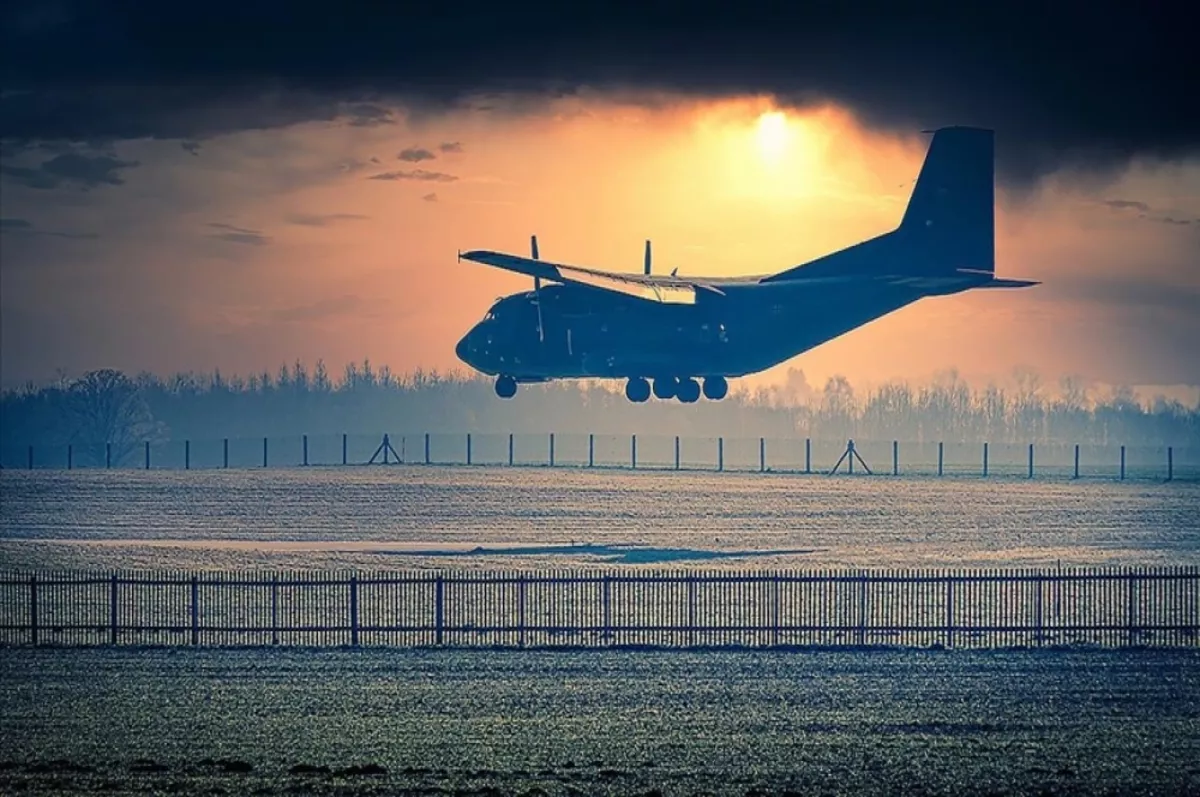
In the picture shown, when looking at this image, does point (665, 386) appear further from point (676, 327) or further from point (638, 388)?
point (676, 327)

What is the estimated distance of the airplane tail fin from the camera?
8144cm

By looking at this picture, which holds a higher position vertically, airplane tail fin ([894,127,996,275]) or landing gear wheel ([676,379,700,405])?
airplane tail fin ([894,127,996,275])

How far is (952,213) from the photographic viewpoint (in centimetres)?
8162

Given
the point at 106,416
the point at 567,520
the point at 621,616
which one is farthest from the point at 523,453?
the point at 621,616

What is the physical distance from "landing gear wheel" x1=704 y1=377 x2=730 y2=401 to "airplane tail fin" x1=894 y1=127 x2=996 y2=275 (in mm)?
8874

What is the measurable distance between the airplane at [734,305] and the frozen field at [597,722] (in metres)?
27.6

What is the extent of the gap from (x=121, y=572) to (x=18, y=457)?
107m

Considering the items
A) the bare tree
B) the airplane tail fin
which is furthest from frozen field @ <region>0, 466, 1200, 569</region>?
the bare tree

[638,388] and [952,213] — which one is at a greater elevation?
[952,213]

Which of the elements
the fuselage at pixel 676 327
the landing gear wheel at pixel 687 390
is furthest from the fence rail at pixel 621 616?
the landing gear wheel at pixel 687 390

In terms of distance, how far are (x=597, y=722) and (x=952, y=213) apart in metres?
46.8

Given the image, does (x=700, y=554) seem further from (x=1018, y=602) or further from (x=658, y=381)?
(x=1018, y=602)

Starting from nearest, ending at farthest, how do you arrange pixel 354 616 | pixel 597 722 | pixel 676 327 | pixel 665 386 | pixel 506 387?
pixel 597 722
pixel 354 616
pixel 676 327
pixel 665 386
pixel 506 387

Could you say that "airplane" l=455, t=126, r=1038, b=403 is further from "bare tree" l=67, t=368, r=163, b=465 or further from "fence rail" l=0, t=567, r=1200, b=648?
"bare tree" l=67, t=368, r=163, b=465
